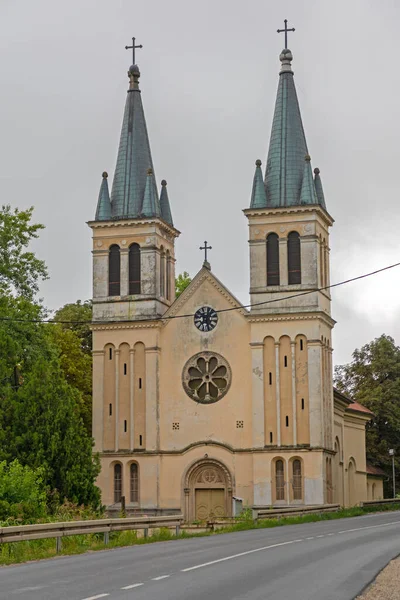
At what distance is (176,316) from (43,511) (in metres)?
24.0

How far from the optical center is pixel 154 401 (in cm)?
5306

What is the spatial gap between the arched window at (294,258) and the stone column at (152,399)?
7345 mm

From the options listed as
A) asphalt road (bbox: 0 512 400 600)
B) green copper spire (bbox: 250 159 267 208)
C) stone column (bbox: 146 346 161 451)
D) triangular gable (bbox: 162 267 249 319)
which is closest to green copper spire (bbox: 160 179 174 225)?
triangular gable (bbox: 162 267 249 319)

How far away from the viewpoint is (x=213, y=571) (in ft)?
60.4

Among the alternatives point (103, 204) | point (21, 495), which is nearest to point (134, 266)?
point (103, 204)

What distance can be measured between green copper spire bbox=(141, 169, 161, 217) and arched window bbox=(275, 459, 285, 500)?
535 inches

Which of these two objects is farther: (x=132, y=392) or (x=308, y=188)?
(x=132, y=392)

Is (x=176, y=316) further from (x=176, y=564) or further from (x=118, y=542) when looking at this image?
(x=176, y=564)

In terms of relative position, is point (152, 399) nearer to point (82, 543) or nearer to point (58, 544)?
→ point (82, 543)

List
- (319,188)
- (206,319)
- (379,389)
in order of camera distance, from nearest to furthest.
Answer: (206,319) → (319,188) → (379,389)

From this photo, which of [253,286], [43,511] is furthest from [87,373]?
[43,511]

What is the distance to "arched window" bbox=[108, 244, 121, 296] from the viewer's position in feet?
180

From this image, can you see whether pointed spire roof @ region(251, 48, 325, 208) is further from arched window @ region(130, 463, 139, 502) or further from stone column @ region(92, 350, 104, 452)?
arched window @ region(130, 463, 139, 502)

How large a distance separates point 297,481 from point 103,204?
16.7 metres
